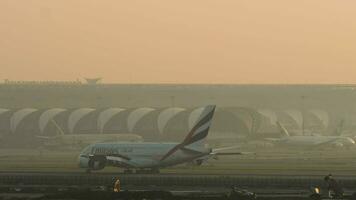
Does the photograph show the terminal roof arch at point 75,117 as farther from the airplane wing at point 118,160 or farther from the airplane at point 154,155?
Answer: the airplane wing at point 118,160

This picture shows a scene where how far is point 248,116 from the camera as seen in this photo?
187625mm

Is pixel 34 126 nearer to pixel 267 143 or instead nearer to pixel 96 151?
pixel 267 143

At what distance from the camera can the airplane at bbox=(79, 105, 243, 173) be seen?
256 ft

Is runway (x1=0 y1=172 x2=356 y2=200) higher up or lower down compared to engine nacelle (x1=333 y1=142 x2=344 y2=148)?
lower down

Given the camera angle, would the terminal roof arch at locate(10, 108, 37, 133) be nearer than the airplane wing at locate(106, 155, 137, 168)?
No

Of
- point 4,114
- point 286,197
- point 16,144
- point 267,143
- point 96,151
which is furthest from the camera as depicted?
point 4,114

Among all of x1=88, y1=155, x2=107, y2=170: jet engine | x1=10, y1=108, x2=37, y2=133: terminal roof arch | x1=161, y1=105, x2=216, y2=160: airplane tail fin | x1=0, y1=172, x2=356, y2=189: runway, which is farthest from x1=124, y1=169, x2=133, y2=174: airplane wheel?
x1=10, y1=108, x2=37, y2=133: terminal roof arch

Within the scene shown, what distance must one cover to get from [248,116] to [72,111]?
38835mm

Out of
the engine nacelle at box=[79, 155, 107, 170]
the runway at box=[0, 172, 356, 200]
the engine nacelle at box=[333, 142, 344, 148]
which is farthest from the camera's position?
the engine nacelle at box=[333, 142, 344, 148]

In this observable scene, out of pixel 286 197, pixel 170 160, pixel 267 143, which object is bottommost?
pixel 286 197

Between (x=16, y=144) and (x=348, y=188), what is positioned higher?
(x=16, y=144)

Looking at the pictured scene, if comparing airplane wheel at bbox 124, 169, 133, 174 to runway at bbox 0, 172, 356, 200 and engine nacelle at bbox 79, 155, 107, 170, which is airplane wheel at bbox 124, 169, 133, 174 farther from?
runway at bbox 0, 172, 356, 200

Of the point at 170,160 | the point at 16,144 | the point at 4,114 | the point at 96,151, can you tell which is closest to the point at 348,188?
the point at 170,160

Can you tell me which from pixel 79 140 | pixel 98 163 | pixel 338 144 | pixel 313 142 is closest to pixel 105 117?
pixel 79 140
